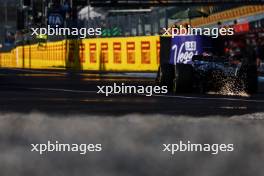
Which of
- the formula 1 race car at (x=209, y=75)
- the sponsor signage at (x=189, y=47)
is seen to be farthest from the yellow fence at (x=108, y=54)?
the formula 1 race car at (x=209, y=75)

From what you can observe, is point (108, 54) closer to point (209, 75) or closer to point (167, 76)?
point (167, 76)

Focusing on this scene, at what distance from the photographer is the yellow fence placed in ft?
113

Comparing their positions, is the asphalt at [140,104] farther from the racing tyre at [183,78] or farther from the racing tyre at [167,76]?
the racing tyre at [167,76]

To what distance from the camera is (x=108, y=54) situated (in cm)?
3856

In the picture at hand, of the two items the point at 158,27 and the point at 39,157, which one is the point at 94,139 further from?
the point at 158,27

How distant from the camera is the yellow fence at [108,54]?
34.6 m

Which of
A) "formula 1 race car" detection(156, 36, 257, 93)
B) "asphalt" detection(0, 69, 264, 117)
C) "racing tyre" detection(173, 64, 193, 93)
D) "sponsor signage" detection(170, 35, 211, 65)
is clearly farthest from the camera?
"sponsor signage" detection(170, 35, 211, 65)

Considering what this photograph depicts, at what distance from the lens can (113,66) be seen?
125 ft

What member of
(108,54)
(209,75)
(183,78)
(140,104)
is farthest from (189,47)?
(108,54)

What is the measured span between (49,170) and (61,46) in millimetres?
41588

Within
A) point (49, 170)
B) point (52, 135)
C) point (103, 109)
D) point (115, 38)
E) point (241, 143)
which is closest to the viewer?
point (49, 170)

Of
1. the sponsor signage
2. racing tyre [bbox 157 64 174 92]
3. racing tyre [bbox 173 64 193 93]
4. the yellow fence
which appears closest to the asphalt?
racing tyre [bbox 173 64 193 93]

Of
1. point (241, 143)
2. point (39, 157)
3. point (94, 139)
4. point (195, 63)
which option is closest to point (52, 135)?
point (94, 139)

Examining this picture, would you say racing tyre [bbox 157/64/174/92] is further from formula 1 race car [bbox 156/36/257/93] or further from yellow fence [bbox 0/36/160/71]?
yellow fence [bbox 0/36/160/71]
